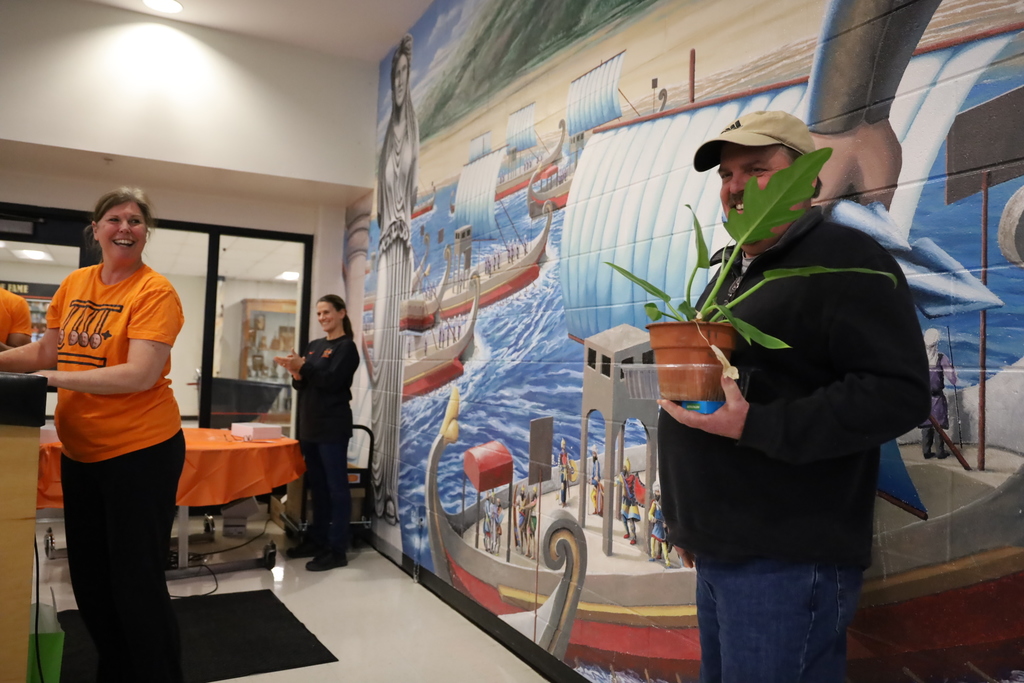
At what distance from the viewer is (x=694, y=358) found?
118 centimetres

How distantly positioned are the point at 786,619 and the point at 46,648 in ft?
6.53

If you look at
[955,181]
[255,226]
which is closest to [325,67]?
[255,226]

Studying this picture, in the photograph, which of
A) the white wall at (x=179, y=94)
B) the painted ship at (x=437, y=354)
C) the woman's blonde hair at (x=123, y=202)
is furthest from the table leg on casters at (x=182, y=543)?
the white wall at (x=179, y=94)

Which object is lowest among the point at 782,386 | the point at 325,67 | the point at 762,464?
the point at 762,464

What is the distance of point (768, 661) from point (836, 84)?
53.5 inches

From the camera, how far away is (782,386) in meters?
1.27

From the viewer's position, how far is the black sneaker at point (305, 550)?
175 inches

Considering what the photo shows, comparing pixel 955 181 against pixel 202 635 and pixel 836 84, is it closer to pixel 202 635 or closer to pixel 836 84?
pixel 836 84

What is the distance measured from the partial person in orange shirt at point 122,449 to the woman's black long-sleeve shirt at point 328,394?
Result: 82.6 inches

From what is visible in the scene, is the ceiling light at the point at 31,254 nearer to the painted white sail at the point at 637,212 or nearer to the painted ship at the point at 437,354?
the painted ship at the point at 437,354

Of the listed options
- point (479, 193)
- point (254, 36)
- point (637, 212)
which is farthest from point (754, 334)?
point (254, 36)

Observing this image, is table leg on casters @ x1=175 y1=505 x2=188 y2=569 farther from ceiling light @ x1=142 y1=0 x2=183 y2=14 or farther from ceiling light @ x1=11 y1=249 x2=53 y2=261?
ceiling light @ x1=142 y1=0 x2=183 y2=14

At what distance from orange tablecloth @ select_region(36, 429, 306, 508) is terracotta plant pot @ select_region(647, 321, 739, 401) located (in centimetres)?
298

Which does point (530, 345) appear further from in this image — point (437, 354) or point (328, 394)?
point (328, 394)
